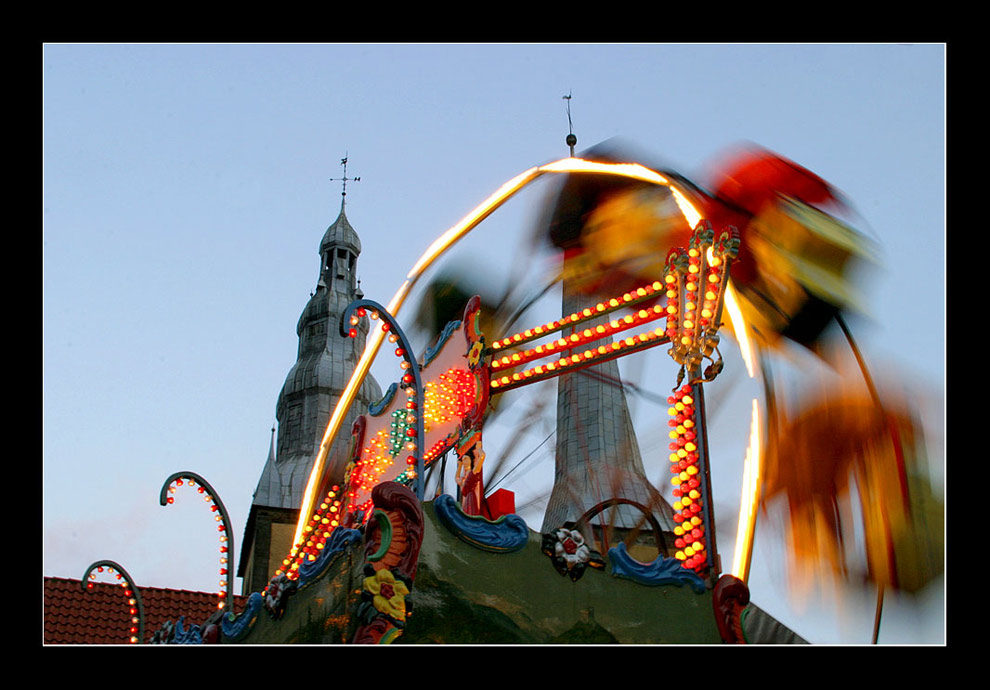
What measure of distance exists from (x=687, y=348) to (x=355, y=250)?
40789 millimetres

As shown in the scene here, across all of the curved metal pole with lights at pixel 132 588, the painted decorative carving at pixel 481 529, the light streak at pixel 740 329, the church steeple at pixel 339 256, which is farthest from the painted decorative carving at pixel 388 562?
the church steeple at pixel 339 256

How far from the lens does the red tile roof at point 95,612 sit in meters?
22.8

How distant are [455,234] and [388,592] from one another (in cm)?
753

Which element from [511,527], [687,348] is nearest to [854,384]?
[687,348]

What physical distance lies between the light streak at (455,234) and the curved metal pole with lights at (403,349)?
3434 millimetres

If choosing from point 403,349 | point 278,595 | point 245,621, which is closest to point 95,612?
point 245,621

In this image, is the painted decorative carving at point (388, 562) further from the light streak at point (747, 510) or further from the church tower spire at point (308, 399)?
the church tower spire at point (308, 399)

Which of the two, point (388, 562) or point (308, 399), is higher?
point (308, 399)

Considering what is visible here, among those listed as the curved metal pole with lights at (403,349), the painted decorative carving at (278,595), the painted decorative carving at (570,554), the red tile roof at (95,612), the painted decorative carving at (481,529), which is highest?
the curved metal pole with lights at (403,349)

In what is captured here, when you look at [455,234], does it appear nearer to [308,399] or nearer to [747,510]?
[747,510]

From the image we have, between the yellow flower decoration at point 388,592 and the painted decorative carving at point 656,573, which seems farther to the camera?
the painted decorative carving at point 656,573

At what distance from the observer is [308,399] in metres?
48.1

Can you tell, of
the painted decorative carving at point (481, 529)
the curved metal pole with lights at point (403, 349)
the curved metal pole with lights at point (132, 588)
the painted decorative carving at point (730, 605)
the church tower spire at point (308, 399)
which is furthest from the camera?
the church tower spire at point (308, 399)

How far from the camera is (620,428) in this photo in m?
36.2
